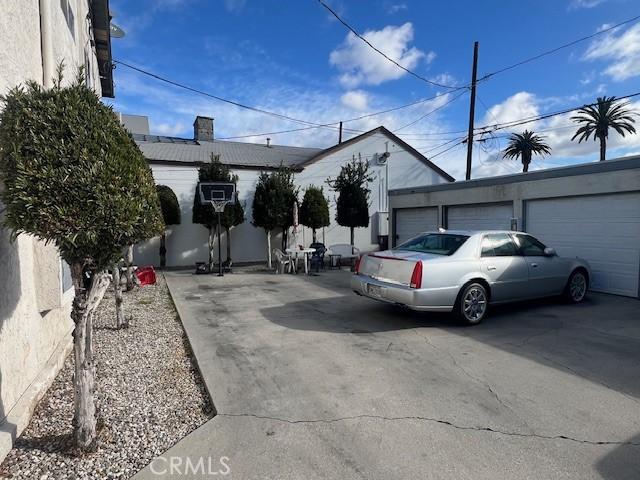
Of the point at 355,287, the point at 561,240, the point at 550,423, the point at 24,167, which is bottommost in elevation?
the point at 550,423

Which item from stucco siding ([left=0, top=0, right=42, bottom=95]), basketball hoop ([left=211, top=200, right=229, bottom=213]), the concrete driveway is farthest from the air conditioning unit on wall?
stucco siding ([left=0, top=0, right=42, bottom=95])

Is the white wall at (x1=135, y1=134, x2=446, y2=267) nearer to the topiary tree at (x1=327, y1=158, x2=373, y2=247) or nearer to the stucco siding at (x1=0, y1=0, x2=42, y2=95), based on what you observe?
the topiary tree at (x1=327, y1=158, x2=373, y2=247)

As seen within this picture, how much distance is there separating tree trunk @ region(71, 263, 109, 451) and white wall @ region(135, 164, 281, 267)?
1329 cm

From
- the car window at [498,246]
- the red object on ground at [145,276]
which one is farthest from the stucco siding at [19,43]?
the red object on ground at [145,276]

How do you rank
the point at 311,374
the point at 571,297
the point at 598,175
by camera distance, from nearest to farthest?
the point at 311,374 < the point at 571,297 < the point at 598,175

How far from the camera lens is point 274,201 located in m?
14.5

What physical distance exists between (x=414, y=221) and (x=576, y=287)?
277 inches

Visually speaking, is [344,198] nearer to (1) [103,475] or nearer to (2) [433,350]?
(2) [433,350]

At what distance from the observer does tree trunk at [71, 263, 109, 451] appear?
2.73 meters

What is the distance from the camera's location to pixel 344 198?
15.7m

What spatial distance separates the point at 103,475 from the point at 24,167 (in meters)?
2.00

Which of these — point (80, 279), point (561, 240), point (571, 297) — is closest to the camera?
point (80, 279)

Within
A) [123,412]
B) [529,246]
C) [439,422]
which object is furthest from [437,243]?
[123,412]

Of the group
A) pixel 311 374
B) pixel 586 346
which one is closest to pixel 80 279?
pixel 311 374
